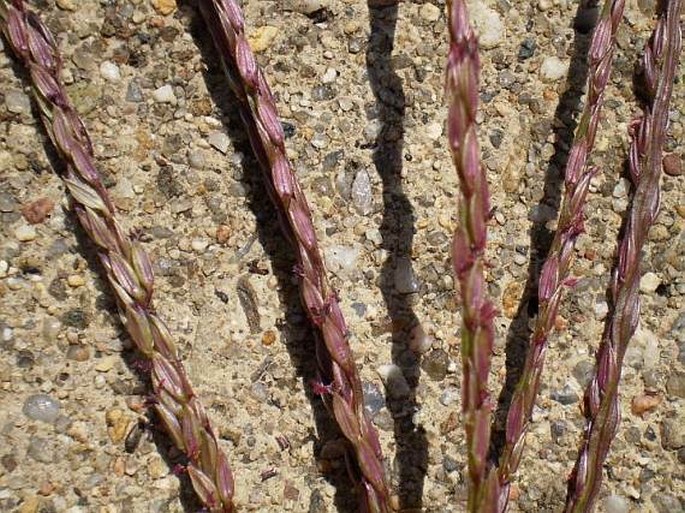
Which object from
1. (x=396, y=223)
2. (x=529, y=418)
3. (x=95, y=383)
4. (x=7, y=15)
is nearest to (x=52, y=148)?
(x=7, y=15)

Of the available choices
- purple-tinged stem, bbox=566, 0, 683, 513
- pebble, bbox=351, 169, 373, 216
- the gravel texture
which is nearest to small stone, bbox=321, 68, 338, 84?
the gravel texture

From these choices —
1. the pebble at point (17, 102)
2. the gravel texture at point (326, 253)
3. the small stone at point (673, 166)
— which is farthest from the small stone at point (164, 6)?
the small stone at point (673, 166)

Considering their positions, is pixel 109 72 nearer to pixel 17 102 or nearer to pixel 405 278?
pixel 17 102

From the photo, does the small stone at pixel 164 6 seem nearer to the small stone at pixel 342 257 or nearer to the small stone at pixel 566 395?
the small stone at pixel 342 257

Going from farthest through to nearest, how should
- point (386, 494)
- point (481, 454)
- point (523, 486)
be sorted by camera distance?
1. point (523, 486)
2. point (386, 494)
3. point (481, 454)

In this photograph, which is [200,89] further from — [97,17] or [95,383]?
[95,383]

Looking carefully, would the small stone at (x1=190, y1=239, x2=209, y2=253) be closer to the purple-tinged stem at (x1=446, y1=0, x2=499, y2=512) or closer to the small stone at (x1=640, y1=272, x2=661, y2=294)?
the purple-tinged stem at (x1=446, y1=0, x2=499, y2=512)
